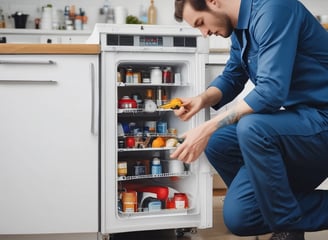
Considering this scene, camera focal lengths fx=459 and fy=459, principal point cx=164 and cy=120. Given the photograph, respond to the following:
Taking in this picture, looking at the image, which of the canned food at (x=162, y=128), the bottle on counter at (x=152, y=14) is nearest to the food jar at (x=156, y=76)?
the canned food at (x=162, y=128)

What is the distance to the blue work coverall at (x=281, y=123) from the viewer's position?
140 centimetres

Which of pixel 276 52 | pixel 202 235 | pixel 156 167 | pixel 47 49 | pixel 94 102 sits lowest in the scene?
pixel 202 235

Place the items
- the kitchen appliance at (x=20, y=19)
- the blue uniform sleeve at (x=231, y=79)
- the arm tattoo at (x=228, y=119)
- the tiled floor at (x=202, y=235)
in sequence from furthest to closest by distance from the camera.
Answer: the kitchen appliance at (x=20, y=19) < the tiled floor at (x=202, y=235) < the blue uniform sleeve at (x=231, y=79) < the arm tattoo at (x=228, y=119)

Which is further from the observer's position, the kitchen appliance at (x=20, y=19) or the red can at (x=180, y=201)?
the kitchen appliance at (x=20, y=19)

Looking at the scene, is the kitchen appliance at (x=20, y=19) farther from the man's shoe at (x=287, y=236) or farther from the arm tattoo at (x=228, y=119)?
the man's shoe at (x=287, y=236)

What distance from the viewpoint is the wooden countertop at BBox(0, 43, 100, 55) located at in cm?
193

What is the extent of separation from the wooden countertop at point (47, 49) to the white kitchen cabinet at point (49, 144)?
0.02 m

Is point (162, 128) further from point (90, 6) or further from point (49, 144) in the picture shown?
point (90, 6)

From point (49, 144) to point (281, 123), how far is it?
1.01 meters

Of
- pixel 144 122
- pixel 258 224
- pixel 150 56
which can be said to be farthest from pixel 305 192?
pixel 144 122

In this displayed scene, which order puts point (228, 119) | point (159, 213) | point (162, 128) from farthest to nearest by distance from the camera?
point (162, 128) < point (159, 213) < point (228, 119)

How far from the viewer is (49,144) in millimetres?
1973

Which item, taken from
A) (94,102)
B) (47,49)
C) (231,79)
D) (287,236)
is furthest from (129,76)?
(287,236)

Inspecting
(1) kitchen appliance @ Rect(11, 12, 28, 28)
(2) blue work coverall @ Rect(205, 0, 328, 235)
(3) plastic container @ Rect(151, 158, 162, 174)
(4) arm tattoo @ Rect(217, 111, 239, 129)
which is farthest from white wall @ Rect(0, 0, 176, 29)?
(4) arm tattoo @ Rect(217, 111, 239, 129)
